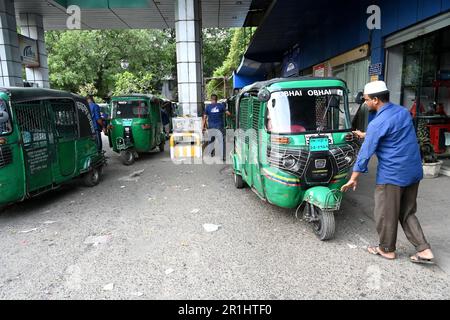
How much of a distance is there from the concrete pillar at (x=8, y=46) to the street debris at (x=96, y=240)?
10014 mm

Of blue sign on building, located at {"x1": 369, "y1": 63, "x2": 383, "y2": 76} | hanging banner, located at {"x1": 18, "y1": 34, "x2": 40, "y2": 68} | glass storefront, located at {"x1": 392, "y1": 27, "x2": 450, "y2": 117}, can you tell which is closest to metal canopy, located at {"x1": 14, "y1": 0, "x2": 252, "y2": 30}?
hanging banner, located at {"x1": 18, "y1": 34, "x2": 40, "y2": 68}

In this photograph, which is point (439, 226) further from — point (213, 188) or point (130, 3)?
point (130, 3)

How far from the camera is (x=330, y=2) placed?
11125mm

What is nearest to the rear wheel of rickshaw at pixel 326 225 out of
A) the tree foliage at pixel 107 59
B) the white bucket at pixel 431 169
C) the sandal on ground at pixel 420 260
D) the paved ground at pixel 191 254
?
the paved ground at pixel 191 254

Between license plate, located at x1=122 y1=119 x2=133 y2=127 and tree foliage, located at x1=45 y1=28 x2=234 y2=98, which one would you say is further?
tree foliage, located at x1=45 y1=28 x2=234 y2=98

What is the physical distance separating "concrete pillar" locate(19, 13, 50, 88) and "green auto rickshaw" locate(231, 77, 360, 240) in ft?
42.2

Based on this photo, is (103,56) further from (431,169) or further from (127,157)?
(431,169)

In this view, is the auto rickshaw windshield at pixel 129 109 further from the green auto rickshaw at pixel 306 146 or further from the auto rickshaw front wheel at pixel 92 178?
the green auto rickshaw at pixel 306 146

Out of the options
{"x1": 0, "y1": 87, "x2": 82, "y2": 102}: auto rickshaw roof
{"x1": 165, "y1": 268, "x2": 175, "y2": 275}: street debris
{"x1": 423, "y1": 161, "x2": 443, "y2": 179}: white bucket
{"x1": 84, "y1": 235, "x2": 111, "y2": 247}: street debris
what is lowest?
{"x1": 165, "y1": 268, "x2": 175, "y2": 275}: street debris

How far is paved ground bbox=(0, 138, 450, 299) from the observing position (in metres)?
3.33

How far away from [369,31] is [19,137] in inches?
363

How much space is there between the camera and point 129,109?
420 inches

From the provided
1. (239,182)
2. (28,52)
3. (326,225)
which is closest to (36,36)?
(28,52)

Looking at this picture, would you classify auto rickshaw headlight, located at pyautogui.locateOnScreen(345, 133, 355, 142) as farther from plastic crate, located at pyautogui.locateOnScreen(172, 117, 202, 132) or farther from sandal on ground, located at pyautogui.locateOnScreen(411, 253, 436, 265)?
plastic crate, located at pyautogui.locateOnScreen(172, 117, 202, 132)
